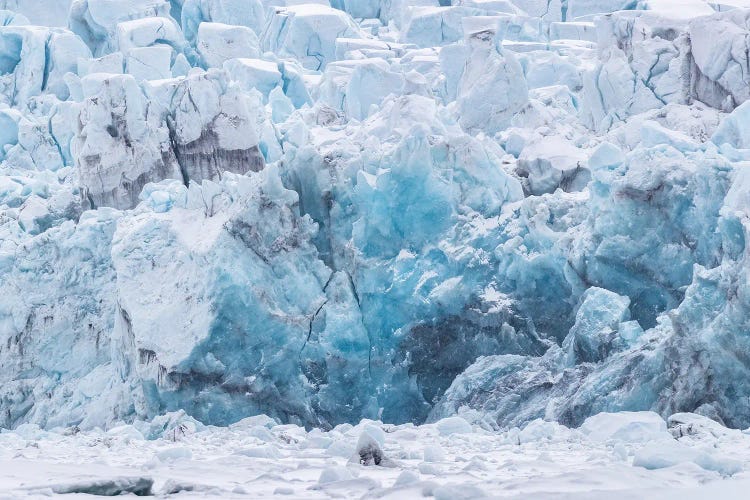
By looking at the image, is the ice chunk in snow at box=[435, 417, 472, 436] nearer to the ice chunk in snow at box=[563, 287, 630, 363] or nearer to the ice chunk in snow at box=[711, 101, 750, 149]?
the ice chunk in snow at box=[563, 287, 630, 363]

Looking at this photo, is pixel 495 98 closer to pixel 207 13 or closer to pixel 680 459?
pixel 207 13

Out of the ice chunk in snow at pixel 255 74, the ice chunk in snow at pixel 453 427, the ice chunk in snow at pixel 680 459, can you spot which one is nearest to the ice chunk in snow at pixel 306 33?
the ice chunk in snow at pixel 255 74

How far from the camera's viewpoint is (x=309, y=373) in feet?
28.5

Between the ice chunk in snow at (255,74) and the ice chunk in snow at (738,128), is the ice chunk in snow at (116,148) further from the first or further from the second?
the ice chunk in snow at (255,74)

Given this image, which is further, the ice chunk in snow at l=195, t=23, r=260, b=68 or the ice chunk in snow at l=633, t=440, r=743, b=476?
the ice chunk in snow at l=195, t=23, r=260, b=68

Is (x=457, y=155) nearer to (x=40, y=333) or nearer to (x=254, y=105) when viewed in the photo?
(x=40, y=333)

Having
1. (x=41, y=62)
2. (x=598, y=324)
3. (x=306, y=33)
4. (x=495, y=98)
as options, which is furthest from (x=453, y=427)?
(x=306, y=33)

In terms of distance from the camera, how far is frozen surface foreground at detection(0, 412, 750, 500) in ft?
11.8

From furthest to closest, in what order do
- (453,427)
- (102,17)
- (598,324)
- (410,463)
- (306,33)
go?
(306,33) < (102,17) < (598,324) < (453,427) < (410,463)

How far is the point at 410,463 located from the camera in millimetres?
4699

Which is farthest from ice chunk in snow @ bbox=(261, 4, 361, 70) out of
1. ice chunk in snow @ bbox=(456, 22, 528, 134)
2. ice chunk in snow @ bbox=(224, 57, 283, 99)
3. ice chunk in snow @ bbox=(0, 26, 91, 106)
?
ice chunk in snow @ bbox=(456, 22, 528, 134)

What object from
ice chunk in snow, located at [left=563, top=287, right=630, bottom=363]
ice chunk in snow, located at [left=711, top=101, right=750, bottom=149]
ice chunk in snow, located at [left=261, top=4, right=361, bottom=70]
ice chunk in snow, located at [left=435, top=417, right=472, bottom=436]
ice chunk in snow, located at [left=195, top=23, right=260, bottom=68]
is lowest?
ice chunk in snow, located at [left=261, top=4, right=361, bottom=70]

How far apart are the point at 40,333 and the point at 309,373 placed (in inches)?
115

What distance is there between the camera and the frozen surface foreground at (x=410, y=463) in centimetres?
359
